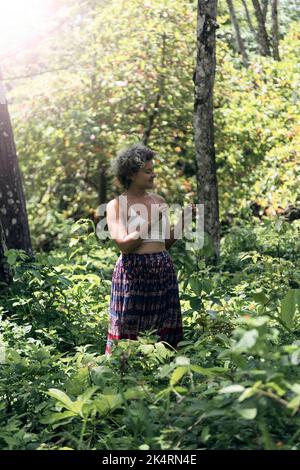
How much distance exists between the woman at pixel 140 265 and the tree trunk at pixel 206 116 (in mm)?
Answer: 2842

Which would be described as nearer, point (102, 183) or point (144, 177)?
point (144, 177)

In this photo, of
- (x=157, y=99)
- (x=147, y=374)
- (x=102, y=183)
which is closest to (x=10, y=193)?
(x=147, y=374)

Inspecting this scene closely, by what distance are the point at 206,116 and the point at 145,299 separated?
3.57 meters

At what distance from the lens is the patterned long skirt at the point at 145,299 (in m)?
5.48

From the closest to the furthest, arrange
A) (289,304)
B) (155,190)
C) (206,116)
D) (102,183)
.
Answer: (289,304) → (206,116) → (155,190) → (102,183)

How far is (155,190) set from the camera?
12.4 m

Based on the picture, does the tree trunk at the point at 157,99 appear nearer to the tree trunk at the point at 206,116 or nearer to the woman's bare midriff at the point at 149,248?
the tree trunk at the point at 206,116

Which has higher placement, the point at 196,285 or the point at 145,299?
the point at 196,285

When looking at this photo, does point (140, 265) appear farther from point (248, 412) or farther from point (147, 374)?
point (248, 412)

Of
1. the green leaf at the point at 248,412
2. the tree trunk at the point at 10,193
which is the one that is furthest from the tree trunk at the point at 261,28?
the green leaf at the point at 248,412

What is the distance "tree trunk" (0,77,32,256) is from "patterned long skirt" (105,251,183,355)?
248 cm

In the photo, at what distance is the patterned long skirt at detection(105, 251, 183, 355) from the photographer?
548cm

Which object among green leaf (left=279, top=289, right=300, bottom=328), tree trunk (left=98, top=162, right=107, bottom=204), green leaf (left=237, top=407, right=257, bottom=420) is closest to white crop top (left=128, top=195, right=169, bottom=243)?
green leaf (left=279, top=289, right=300, bottom=328)

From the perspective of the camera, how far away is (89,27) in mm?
12617
